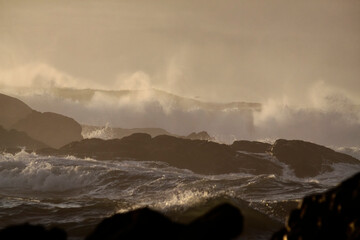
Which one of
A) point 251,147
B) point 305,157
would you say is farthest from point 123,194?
point 251,147

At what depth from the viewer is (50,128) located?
121688 millimetres

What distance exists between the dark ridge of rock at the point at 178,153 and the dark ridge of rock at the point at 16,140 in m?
25.9

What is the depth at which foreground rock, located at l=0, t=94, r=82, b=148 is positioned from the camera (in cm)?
12038

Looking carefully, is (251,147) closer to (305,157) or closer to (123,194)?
(305,157)

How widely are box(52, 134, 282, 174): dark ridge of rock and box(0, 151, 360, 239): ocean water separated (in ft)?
10.8

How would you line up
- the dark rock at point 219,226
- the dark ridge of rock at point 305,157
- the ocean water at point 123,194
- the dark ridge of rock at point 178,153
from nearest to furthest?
the dark rock at point 219,226, the ocean water at point 123,194, the dark ridge of rock at point 178,153, the dark ridge of rock at point 305,157

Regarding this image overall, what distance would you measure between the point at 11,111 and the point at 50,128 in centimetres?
1307

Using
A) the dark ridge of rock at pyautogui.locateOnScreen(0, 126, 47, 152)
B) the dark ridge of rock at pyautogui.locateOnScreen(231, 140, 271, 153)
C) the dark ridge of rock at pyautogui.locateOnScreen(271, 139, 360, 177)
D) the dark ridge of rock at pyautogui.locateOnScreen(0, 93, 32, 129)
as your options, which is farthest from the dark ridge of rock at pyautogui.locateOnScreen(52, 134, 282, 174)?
the dark ridge of rock at pyautogui.locateOnScreen(0, 93, 32, 129)

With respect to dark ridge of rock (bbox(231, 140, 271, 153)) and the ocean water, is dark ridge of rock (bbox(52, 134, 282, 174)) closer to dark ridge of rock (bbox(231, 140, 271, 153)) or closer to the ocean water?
dark ridge of rock (bbox(231, 140, 271, 153))

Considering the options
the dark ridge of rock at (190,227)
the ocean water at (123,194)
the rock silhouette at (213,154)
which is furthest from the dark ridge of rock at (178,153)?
the dark ridge of rock at (190,227)

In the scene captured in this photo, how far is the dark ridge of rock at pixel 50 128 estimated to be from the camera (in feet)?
394

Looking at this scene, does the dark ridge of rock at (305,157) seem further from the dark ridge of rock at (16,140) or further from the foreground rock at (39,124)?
the foreground rock at (39,124)

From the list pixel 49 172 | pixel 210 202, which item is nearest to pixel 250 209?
pixel 210 202

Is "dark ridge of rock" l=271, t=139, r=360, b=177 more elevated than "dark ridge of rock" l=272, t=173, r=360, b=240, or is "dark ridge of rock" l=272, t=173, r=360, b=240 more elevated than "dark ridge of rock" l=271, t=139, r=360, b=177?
"dark ridge of rock" l=271, t=139, r=360, b=177
